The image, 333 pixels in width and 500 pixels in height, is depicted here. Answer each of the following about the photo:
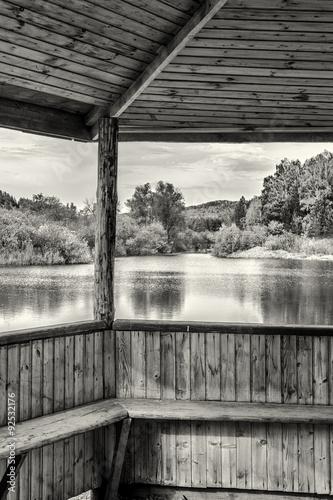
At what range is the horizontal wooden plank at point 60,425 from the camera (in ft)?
7.95

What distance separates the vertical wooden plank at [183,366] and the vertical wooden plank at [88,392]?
59 cm

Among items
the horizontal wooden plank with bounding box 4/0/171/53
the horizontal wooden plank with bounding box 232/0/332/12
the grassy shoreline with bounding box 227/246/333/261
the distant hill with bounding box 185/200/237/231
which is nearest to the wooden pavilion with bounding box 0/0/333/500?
the horizontal wooden plank with bounding box 4/0/171/53

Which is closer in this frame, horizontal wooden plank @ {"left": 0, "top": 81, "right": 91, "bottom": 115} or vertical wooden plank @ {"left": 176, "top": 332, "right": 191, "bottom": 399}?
horizontal wooden plank @ {"left": 0, "top": 81, "right": 91, "bottom": 115}

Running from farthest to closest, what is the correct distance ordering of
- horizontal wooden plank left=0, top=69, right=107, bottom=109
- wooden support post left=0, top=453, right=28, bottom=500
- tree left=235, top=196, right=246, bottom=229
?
tree left=235, top=196, right=246, bottom=229 < horizontal wooden plank left=0, top=69, right=107, bottom=109 < wooden support post left=0, top=453, right=28, bottom=500

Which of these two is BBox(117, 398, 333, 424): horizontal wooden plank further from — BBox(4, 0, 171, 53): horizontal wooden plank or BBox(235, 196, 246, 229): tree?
BBox(4, 0, 171, 53): horizontal wooden plank

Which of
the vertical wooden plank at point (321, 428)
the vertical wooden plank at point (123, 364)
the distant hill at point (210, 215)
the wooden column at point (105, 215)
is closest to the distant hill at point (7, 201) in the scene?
the wooden column at point (105, 215)

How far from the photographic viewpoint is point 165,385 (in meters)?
3.15

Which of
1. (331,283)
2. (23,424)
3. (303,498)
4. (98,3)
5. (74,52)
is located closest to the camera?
(98,3)

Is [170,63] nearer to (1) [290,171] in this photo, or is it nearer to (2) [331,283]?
(1) [290,171]

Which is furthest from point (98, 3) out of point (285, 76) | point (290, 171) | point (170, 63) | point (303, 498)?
point (303, 498)

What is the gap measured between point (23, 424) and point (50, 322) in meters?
0.69

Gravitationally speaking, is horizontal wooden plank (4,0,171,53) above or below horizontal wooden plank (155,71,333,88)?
above

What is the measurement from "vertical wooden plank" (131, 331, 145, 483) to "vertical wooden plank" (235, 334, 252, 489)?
0.64m

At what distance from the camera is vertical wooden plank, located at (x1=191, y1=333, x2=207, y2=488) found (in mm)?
3102
